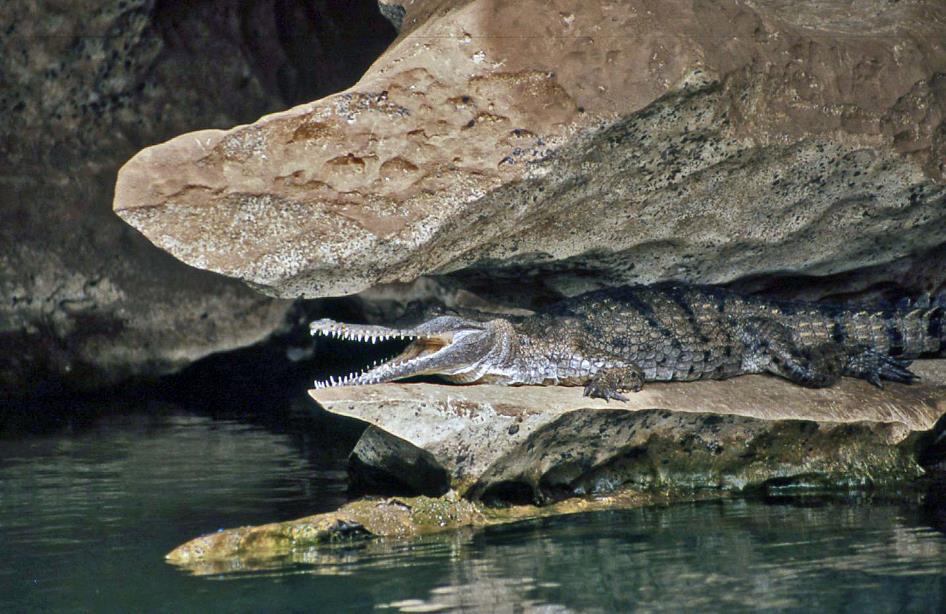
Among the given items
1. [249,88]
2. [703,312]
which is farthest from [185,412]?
[703,312]

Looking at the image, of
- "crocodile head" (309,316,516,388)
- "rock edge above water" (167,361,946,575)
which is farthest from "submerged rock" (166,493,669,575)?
"crocodile head" (309,316,516,388)

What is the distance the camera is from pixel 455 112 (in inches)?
225

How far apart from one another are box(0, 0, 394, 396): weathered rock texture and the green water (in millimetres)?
2861

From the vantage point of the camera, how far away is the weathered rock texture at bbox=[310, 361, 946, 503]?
571 cm

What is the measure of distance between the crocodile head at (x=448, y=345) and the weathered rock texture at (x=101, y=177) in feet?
12.4

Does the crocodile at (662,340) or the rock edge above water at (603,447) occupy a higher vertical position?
the crocodile at (662,340)

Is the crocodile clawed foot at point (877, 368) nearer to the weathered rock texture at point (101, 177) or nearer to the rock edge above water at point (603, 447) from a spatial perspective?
the rock edge above water at point (603, 447)

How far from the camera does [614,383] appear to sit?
6270 mm

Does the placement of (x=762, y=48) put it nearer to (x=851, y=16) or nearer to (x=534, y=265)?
(x=851, y=16)

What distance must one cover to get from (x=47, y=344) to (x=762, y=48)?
608cm

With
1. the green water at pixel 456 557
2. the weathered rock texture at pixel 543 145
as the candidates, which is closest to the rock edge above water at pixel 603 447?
the green water at pixel 456 557

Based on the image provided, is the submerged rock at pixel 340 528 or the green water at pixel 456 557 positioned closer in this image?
the green water at pixel 456 557

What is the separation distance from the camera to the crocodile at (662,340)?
650 centimetres

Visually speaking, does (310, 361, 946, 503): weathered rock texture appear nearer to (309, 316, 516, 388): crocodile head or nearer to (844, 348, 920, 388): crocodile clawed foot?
(844, 348, 920, 388): crocodile clawed foot
